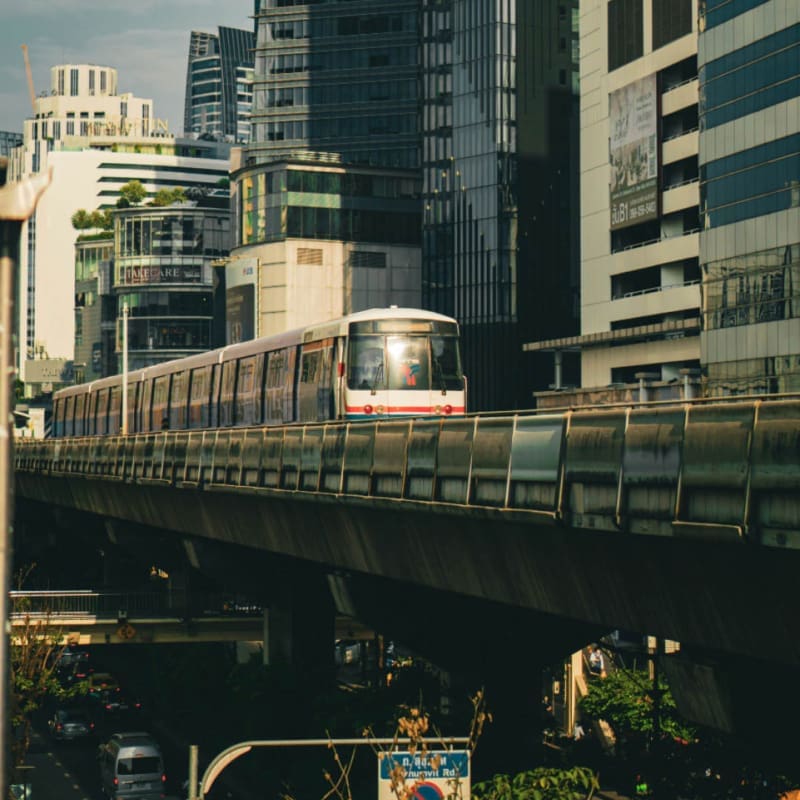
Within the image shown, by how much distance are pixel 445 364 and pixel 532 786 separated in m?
17.0

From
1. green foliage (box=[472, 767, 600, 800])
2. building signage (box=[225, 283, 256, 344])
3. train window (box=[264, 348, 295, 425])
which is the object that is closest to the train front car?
train window (box=[264, 348, 295, 425])

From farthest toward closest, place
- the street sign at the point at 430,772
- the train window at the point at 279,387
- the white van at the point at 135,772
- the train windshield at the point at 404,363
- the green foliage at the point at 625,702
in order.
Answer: the white van at the point at 135,772 < the green foliage at the point at 625,702 < the train window at the point at 279,387 < the train windshield at the point at 404,363 < the street sign at the point at 430,772

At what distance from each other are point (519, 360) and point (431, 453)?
10939cm

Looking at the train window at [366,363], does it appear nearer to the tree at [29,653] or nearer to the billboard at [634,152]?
the tree at [29,653]

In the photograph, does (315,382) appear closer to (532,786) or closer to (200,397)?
(200,397)

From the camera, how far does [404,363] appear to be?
1651 inches


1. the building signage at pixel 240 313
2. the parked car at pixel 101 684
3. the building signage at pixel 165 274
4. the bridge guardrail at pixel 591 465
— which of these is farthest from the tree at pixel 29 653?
the building signage at pixel 165 274

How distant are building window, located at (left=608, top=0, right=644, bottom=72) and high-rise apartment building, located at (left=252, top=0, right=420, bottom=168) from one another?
231ft

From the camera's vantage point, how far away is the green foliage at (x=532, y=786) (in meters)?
27.0

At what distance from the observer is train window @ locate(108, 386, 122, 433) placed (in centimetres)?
7254

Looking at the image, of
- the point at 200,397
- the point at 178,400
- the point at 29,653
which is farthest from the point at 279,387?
the point at 178,400

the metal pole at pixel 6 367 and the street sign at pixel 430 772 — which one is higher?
the metal pole at pixel 6 367

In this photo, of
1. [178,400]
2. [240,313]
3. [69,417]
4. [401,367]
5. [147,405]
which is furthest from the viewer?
[240,313]

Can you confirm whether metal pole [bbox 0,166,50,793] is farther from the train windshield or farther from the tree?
the tree
